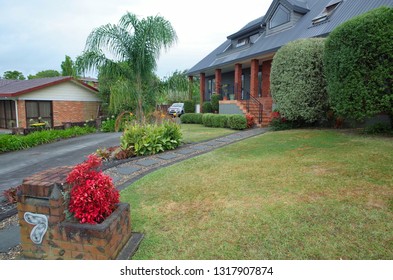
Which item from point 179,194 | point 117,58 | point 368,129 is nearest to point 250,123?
point 368,129

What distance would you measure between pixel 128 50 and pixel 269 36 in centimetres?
1021

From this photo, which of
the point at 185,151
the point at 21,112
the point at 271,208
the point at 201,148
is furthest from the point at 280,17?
the point at 21,112

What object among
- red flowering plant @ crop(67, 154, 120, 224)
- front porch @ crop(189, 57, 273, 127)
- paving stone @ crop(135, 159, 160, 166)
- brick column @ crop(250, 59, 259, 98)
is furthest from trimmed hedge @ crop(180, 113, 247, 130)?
red flowering plant @ crop(67, 154, 120, 224)

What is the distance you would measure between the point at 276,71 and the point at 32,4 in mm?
8235

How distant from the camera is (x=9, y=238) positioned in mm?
2672

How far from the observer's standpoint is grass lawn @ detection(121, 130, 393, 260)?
2316 mm

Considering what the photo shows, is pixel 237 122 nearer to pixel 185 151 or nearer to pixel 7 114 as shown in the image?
pixel 185 151

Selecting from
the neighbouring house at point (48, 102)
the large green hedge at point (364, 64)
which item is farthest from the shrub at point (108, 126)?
the large green hedge at point (364, 64)

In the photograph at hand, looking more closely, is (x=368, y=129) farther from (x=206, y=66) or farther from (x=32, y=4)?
(x=206, y=66)

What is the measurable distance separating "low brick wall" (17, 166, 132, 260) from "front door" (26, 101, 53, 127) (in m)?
14.5

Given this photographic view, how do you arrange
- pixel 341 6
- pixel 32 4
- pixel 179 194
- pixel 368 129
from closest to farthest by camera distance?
pixel 179 194 < pixel 32 4 < pixel 368 129 < pixel 341 6

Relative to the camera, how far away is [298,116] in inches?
368

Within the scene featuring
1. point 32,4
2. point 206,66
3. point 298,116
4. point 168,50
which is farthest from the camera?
point 206,66
